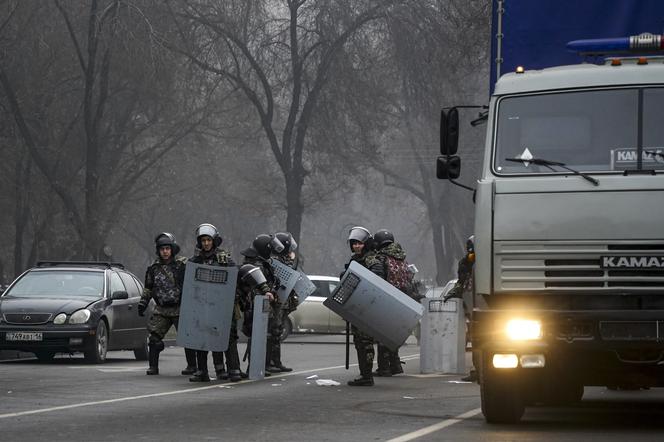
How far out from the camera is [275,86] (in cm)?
4300

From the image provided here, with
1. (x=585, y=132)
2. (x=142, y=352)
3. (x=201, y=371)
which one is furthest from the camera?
(x=142, y=352)

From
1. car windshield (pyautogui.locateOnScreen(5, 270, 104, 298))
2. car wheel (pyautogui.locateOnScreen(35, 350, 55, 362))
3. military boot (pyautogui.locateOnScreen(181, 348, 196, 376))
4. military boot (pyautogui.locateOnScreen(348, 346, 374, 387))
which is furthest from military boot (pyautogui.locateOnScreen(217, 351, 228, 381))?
car wheel (pyautogui.locateOnScreen(35, 350, 55, 362))

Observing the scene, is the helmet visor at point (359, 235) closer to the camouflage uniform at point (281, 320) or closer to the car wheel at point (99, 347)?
the camouflage uniform at point (281, 320)

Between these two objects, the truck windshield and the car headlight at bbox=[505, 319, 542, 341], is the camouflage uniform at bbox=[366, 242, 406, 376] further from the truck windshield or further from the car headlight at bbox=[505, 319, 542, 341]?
the car headlight at bbox=[505, 319, 542, 341]

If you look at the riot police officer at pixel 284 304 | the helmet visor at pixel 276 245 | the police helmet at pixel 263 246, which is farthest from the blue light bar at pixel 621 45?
the riot police officer at pixel 284 304

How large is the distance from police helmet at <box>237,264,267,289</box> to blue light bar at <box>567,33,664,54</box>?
21.7 feet

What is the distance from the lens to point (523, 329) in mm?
11336

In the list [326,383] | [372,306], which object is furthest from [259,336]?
[372,306]

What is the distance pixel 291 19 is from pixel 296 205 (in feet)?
16.8

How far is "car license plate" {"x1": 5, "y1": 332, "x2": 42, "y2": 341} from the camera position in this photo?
22422 millimetres

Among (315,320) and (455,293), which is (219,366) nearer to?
(455,293)

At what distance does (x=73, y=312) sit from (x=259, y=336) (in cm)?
530

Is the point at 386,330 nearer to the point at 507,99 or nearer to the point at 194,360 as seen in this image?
the point at 194,360

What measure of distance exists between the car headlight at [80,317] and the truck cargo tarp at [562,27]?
35.3ft
